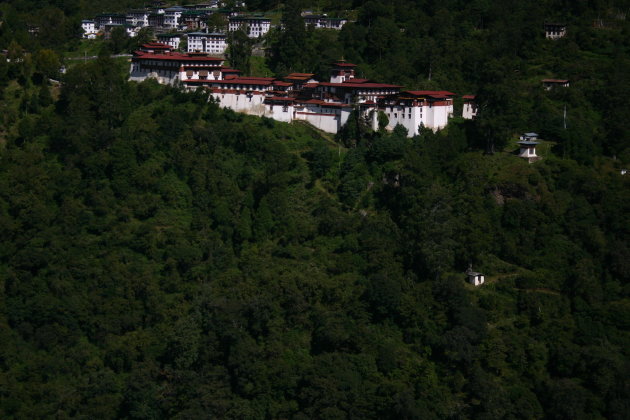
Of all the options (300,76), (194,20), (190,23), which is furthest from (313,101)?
(194,20)

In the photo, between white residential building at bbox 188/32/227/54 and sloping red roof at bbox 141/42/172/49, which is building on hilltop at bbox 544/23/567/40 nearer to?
white residential building at bbox 188/32/227/54

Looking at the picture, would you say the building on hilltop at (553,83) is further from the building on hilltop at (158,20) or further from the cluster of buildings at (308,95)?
the building on hilltop at (158,20)

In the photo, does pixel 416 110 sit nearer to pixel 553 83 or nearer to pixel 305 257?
pixel 305 257

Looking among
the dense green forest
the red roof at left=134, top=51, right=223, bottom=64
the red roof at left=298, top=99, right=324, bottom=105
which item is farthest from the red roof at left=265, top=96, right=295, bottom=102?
the red roof at left=134, top=51, right=223, bottom=64

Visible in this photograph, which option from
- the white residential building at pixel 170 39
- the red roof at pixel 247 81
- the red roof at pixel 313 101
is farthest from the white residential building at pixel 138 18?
the red roof at pixel 313 101

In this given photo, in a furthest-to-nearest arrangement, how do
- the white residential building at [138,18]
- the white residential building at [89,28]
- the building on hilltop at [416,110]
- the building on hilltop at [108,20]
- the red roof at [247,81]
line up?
1. the white residential building at [138,18]
2. the building on hilltop at [108,20]
3. the white residential building at [89,28]
4. the red roof at [247,81]
5. the building on hilltop at [416,110]

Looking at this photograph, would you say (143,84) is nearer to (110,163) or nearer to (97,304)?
(110,163)
